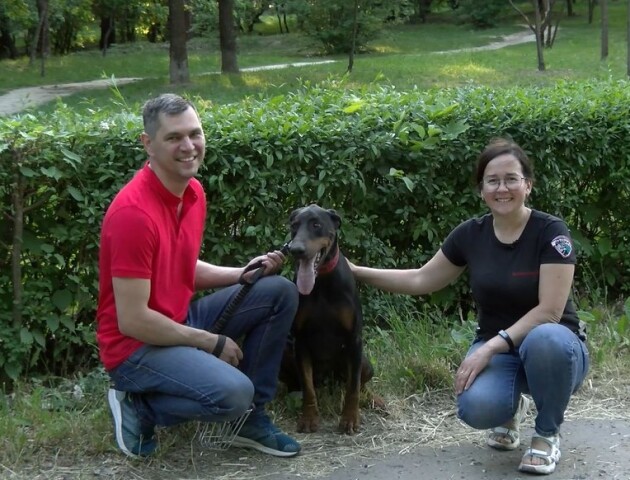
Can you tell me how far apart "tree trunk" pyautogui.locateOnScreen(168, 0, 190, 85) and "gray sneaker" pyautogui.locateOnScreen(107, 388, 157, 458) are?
20.4 m

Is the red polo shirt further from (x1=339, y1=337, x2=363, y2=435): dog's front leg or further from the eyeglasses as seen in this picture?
the eyeglasses

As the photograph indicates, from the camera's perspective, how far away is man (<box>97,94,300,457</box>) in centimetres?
378

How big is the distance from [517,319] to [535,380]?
40 cm

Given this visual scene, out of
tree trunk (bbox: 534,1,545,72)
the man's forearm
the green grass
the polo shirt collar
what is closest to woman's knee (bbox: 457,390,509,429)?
the man's forearm

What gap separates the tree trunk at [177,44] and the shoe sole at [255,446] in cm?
2037

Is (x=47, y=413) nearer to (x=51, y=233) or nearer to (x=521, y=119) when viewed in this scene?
(x=51, y=233)

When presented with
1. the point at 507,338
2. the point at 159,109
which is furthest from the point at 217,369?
the point at 507,338

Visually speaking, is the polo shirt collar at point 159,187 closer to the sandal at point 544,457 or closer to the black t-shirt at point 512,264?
the black t-shirt at point 512,264

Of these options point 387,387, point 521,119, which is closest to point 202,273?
point 387,387

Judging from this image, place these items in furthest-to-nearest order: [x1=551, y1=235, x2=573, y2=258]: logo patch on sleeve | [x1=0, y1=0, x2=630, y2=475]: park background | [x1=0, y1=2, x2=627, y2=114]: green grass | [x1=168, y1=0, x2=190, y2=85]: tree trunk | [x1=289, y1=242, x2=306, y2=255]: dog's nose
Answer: [x1=168, y1=0, x2=190, y2=85]: tree trunk < [x1=0, y1=2, x2=627, y2=114]: green grass < [x1=0, y1=0, x2=630, y2=475]: park background < [x1=289, y1=242, x2=306, y2=255]: dog's nose < [x1=551, y1=235, x2=573, y2=258]: logo patch on sleeve

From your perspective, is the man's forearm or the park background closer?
the man's forearm

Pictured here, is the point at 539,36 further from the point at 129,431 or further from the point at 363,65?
the point at 129,431

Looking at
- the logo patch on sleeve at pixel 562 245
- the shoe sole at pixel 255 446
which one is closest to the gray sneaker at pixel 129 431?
the shoe sole at pixel 255 446

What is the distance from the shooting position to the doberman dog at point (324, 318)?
439 cm
